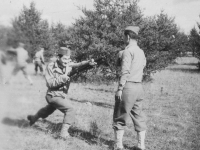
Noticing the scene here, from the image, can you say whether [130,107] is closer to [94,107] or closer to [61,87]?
[61,87]

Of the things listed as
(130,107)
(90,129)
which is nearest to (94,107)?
(90,129)

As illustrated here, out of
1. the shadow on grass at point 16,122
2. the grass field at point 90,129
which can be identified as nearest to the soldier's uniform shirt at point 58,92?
the grass field at point 90,129

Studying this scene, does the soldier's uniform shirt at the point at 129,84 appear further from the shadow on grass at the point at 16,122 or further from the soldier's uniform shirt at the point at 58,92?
the shadow on grass at the point at 16,122

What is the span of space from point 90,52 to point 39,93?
→ 2622mm

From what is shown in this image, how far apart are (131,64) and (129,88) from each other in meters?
0.40

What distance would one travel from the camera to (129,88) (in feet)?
13.2

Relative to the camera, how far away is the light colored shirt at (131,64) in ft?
12.9

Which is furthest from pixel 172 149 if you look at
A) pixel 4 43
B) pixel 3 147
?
pixel 4 43

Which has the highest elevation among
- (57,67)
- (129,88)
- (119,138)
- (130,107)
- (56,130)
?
(57,67)

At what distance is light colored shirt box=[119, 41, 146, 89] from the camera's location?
3932mm

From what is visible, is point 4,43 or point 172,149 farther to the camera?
point 172,149

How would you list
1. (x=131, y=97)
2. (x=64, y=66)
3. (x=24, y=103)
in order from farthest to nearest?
(x=24, y=103)
(x=64, y=66)
(x=131, y=97)

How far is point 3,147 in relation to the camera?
418cm

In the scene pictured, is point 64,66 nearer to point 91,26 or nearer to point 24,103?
point 24,103
